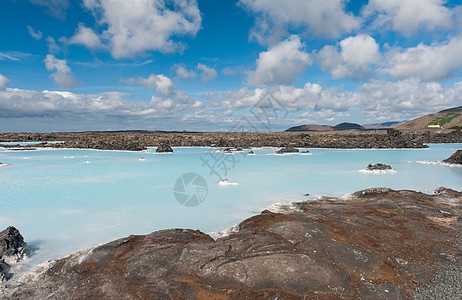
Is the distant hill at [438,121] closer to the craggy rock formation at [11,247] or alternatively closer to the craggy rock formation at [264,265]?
the craggy rock formation at [264,265]

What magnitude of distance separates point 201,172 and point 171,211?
11476mm

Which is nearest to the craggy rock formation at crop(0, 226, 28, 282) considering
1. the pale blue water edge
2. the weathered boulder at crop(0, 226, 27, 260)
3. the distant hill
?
the weathered boulder at crop(0, 226, 27, 260)

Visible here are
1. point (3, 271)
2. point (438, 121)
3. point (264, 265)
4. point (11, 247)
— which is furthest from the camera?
point (438, 121)

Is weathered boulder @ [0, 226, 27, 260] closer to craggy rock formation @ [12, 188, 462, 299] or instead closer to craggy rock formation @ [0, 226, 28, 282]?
craggy rock formation @ [0, 226, 28, 282]

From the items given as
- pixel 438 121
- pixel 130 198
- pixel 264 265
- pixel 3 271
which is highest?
pixel 438 121

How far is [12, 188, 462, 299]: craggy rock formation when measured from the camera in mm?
4711

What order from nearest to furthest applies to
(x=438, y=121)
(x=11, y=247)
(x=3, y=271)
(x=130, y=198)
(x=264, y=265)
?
(x=264, y=265), (x=3, y=271), (x=11, y=247), (x=130, y=198), (x=438, y=121)

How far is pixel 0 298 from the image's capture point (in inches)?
189

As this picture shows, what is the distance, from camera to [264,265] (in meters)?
5.14

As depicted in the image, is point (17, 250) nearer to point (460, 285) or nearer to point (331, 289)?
point (331, 289)

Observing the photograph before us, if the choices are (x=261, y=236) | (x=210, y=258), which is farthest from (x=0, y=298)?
(x=261, y=236)

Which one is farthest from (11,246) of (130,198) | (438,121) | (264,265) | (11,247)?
(438,121)

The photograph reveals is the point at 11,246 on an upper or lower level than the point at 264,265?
lower

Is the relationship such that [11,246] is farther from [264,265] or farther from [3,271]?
[264,265]
